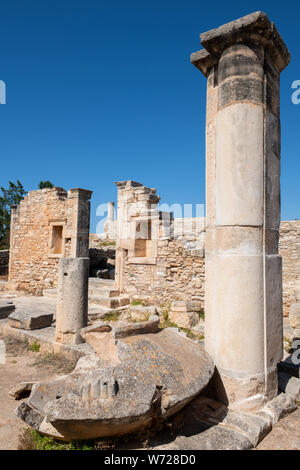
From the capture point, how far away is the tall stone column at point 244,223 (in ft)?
9.07

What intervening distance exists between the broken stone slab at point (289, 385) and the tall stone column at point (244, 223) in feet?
1.40

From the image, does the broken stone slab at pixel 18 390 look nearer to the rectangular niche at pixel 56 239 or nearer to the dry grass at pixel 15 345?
the dry grass at pixel 15 345

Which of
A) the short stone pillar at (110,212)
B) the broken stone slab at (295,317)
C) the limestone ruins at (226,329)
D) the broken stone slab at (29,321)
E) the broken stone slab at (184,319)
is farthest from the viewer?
the short stone pillar at (110,212)

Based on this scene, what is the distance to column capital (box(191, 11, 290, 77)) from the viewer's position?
2.79 meters

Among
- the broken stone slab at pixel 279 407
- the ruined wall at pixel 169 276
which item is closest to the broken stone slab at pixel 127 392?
the broken stone slab at pixel 279 407

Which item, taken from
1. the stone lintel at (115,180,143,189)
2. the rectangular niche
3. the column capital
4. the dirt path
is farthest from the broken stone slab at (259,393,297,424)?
the rectangular niche

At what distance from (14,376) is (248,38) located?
5444 millimetres

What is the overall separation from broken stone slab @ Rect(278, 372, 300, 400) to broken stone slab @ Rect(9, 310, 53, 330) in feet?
16.6

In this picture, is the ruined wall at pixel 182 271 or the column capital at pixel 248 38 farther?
the ruined wall at pixel 182 271

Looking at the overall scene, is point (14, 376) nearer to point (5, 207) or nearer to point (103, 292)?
point (103, 292)

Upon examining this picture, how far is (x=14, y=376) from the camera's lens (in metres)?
4.53

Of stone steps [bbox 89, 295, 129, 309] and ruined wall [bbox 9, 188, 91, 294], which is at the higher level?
ruined wall [bbox 9, 188, 91, 294]

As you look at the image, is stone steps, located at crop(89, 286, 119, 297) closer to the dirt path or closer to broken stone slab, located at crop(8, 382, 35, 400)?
the dirt path

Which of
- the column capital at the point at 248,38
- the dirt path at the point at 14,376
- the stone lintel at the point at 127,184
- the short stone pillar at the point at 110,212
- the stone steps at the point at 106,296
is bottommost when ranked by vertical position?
the dirt path at the point at 14,376
